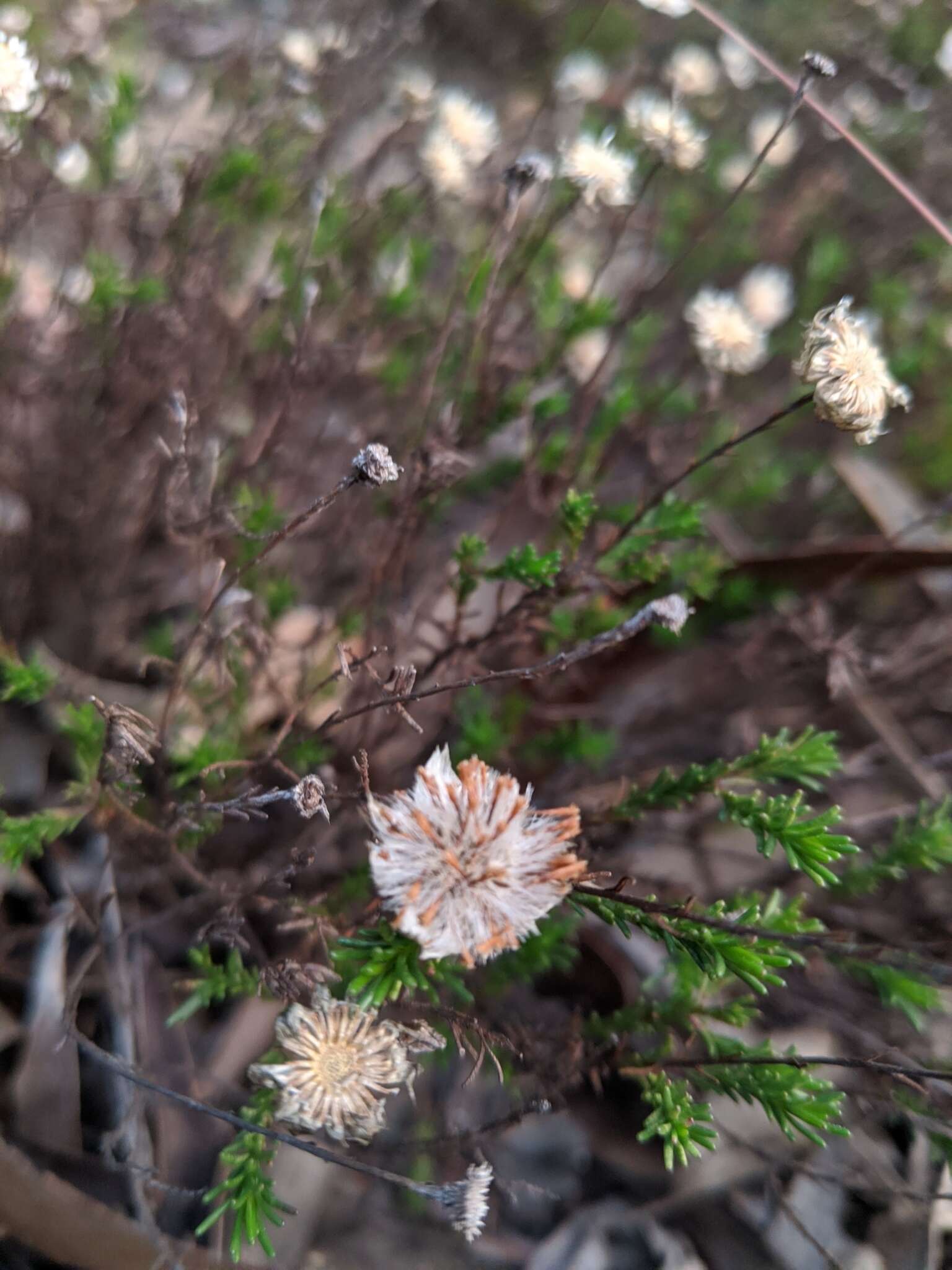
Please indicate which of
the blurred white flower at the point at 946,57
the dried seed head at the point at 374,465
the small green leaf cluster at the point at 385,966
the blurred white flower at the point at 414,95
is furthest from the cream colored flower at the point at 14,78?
the blurred white flower at the point at 946,57

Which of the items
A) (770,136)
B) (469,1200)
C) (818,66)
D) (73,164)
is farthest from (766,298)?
(469,1200)

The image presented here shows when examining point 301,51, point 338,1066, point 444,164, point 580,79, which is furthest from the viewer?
point 580,79

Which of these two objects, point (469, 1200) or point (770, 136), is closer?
point (469, 1200)

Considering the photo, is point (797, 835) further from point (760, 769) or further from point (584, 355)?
point (584, 355)

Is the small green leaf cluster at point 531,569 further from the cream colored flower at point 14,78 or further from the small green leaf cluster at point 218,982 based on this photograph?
the cream colored flower at point 14,78

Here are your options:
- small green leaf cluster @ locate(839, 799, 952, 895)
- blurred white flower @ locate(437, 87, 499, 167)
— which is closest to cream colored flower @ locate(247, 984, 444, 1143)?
small green leaf cluster @ locate(839, 799, 952, 895)

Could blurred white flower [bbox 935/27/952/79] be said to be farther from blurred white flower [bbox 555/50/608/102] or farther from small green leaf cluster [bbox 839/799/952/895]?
small green leaf cluster [bbox 839/799/952/895]
